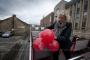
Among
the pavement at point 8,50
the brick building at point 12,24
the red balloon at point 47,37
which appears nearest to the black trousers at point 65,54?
the red balloon at point 47,37

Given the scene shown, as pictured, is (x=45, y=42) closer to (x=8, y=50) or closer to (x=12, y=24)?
(x=8, y=50)

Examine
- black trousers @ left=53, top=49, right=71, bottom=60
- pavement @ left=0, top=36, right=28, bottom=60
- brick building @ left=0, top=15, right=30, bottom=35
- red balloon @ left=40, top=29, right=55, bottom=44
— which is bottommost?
pavement @ left=0, top=36, right=28, bottom=60

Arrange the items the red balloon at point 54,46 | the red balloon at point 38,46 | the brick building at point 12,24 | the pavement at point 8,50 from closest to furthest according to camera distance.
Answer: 1. the red balloon at point 38,46
2. the red balloon at point 54,46
3. the pavement at point 8,50
4. the brick building at point 12,24

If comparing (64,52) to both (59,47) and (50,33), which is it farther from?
(50,33)

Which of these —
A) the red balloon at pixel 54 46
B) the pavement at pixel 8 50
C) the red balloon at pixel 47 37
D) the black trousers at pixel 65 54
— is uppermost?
the red balloon at pixel 47 37

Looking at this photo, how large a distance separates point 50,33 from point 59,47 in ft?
1.51

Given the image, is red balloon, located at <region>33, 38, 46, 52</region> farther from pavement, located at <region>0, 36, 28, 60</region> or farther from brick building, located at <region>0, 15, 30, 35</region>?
brick building, located at <region>0, 15, 30, 35</region>

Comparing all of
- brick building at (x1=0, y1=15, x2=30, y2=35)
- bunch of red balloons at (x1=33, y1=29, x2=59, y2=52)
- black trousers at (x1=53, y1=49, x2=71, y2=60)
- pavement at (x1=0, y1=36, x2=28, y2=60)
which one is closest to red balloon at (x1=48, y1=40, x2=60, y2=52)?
bunch of red balloons at (x1=33, y1=29, x2=59, y2=52)

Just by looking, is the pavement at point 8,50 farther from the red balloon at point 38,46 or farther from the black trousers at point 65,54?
the red balloon at point 38,46

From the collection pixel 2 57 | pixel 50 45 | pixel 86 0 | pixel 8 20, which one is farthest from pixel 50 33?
pixel 8 20

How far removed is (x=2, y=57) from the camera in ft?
49.1

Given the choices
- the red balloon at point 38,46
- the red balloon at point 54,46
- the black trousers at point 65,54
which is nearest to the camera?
the red balloon at point 38,46

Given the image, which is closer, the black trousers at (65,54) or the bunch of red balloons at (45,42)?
the bunch of red balloons at (45,42)

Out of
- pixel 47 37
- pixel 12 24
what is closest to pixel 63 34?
pixel 47 37
